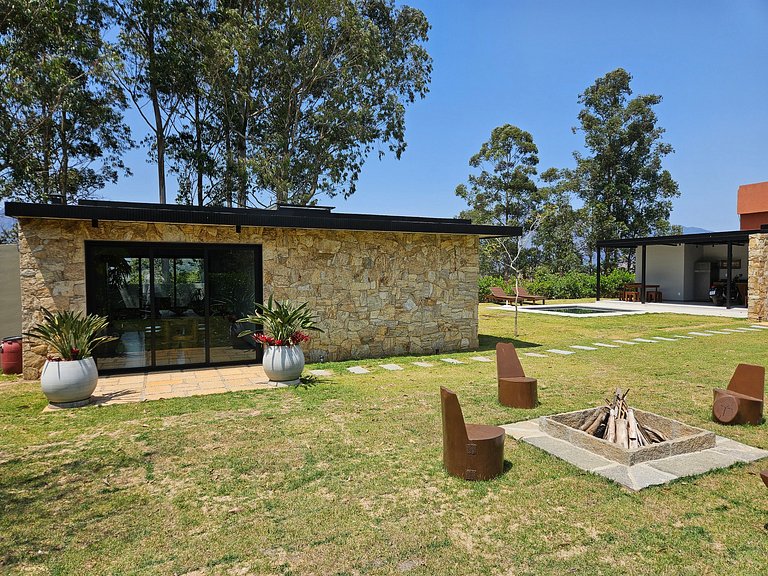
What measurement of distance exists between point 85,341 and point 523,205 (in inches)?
1109

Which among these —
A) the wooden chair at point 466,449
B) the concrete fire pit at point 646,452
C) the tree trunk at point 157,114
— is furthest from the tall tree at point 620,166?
the wooden chair at point 466,449

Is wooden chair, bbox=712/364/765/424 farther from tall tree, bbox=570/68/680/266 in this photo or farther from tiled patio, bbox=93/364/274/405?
tall tree, bbox=570/68/680/266

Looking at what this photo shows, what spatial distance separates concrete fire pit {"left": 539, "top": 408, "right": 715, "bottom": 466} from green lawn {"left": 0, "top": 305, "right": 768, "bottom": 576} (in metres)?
0.40

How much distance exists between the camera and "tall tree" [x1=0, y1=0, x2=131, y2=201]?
1562 cm

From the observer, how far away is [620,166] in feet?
102

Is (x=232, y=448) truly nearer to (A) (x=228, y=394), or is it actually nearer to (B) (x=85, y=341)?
(A) (x=228, y=394)

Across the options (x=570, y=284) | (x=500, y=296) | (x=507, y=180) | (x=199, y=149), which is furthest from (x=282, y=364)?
(x=507, y=180)

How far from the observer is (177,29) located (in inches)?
778

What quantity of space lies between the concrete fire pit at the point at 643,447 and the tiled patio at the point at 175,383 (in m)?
4.29

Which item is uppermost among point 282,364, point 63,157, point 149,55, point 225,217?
point 149,55

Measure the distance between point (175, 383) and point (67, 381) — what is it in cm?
171

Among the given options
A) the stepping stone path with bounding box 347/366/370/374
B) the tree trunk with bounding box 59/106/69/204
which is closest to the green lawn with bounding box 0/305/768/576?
the stepping stone path with bounding box 347/366/370/374

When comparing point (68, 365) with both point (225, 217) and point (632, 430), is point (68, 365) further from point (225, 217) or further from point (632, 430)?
point (632, 430)

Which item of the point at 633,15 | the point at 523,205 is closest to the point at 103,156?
the point at 633,15
